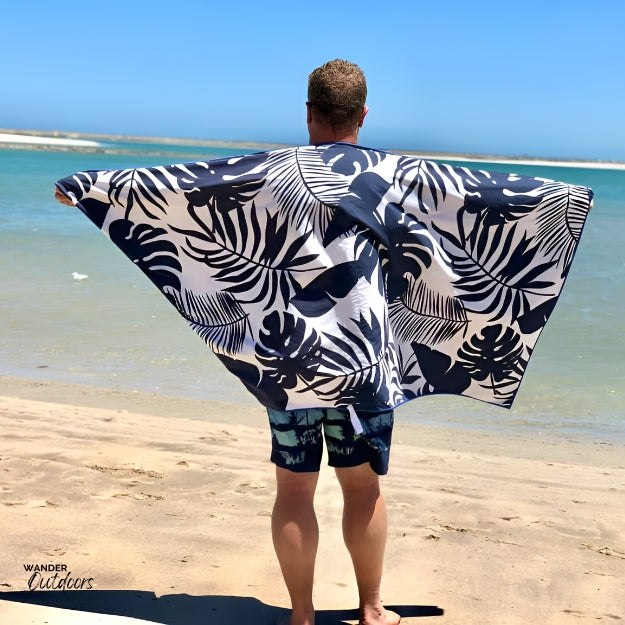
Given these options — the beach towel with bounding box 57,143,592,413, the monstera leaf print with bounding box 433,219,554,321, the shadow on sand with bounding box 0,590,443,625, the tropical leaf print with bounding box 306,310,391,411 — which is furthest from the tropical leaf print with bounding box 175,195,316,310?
the shadow on sand with bounding box 0,590,443,625

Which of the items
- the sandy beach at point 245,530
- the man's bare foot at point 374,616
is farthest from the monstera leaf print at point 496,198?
the sandy beach at point 245,530

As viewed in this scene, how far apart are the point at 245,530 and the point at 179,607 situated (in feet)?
2.30

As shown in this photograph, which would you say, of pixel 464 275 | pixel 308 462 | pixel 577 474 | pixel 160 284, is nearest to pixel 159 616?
pixel 308 462

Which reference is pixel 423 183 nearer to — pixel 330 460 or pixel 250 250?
pixel 250 250

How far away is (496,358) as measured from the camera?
2.85m

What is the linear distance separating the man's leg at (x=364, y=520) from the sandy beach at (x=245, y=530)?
1.02 feet

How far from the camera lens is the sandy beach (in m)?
2.94

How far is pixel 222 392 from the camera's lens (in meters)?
6.66

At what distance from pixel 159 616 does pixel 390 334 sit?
1.28m

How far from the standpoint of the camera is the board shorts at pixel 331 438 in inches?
97.7

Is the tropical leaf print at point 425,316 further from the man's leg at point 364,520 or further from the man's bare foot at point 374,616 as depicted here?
the man's bare foot at point 374,616

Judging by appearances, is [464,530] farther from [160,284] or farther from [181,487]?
[160,284]

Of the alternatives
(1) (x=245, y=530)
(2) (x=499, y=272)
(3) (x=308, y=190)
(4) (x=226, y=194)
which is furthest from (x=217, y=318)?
(1) (x=245, y=530)

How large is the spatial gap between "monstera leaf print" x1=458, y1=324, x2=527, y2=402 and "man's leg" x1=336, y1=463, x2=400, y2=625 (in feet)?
1.86
